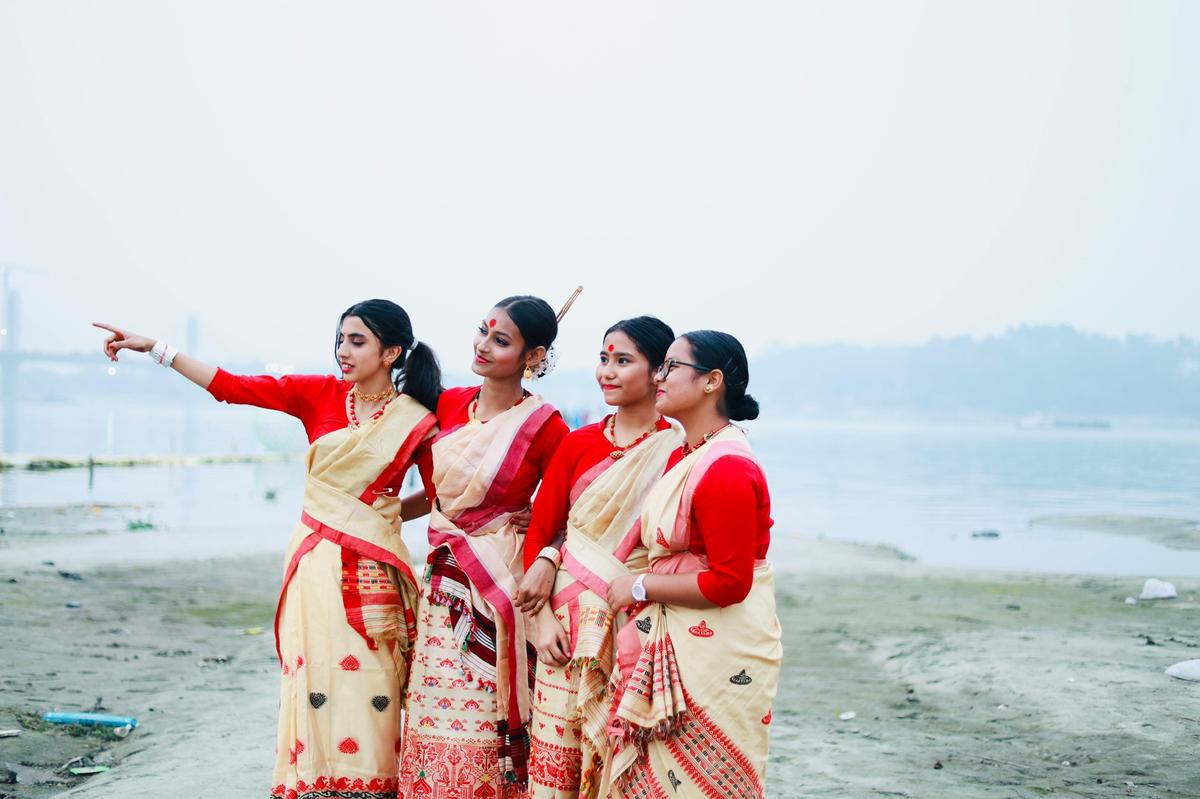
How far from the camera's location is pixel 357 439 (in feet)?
12.5

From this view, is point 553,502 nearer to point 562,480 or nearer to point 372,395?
point 562,480

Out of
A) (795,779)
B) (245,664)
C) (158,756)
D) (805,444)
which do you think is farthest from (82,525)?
(805,444)

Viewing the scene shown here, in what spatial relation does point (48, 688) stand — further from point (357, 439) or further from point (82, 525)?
point (82, 525)

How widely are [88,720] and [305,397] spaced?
3.04 m

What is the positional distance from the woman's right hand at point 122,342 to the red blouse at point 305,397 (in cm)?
28

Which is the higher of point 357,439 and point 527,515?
point 357,439

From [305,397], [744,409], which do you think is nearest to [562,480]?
[744,409]

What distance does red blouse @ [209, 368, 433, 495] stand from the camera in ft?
12.9

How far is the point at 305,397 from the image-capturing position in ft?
13.2

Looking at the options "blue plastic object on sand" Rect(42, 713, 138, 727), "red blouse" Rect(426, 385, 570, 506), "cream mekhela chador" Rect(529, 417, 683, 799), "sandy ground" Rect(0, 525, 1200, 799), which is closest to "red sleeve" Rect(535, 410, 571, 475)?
"red blouse" Rect(426, 385, 570, 506)

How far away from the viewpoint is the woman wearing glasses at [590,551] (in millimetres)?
3293

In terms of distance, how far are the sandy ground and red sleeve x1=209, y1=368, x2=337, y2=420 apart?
1.95m

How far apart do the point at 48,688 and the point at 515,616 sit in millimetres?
4404

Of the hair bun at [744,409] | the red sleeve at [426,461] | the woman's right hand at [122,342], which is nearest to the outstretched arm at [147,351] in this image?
the woman's right hand at [122,342]
